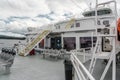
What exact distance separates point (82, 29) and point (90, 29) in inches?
38.9

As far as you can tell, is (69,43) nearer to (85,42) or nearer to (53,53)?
(85,42)

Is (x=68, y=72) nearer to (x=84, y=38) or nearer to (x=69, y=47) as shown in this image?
(x=84, y=38)

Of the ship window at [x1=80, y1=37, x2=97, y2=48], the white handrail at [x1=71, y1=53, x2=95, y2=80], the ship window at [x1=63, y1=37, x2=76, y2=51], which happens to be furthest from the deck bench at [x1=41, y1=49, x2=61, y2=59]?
the white handrail at [x1=71, y1=53, x2=95, y2=80]

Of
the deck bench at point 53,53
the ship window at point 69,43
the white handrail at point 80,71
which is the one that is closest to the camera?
the white handrail at point 80,71

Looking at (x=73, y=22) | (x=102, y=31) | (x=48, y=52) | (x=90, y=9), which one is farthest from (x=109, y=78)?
(x=90, y=9)

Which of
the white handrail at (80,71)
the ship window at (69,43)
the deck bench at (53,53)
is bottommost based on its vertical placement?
the deck bench at (53,53)

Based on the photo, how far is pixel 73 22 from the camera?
21562 millimetres

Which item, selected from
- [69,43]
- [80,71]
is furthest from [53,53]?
[80,71]

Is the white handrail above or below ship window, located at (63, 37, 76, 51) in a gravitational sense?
below

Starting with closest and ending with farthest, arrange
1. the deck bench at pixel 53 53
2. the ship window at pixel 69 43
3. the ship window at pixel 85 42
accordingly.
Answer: the deck bench at pixel 53 53, the ship window at pixel 85 42, the ship window at pixel 69 43

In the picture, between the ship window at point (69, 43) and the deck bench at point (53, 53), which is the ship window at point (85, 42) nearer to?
the ship window at point (69, 43)

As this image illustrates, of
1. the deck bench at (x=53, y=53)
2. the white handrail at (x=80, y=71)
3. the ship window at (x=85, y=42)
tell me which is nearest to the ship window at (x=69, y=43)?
the ship window at (x=85, y=42)

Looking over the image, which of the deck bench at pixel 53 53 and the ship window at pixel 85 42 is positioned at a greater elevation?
the ship window at pixel 85 42

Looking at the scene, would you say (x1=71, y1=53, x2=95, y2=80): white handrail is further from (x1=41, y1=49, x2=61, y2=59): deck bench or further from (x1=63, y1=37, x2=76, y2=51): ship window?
(x1=63, y1=37, x2=76, y2=51): ship window
